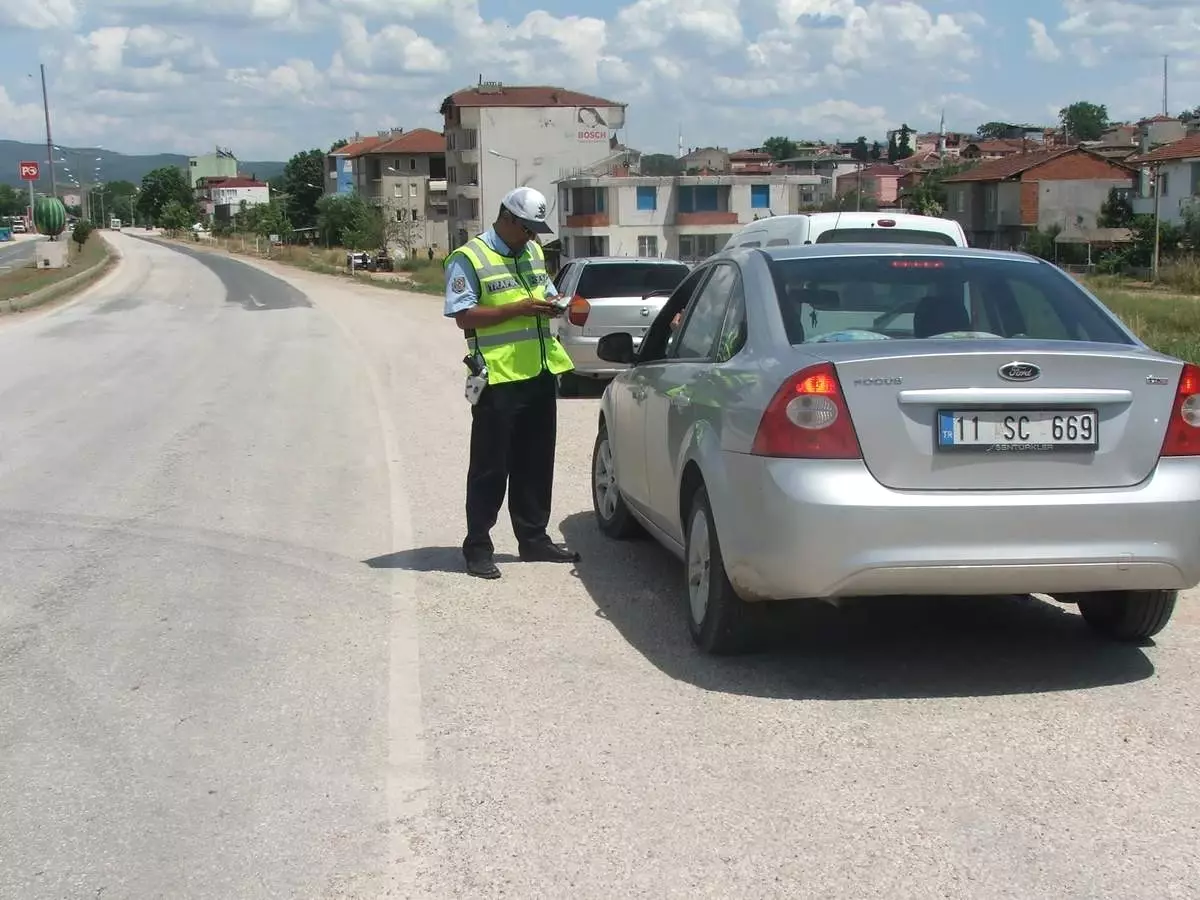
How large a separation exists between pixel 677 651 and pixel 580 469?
17.4ft

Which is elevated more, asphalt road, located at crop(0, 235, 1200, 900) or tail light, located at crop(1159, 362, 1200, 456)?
tail light, located at crop(1159, 362, 1200, 456)

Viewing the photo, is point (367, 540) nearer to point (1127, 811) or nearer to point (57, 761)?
point (57, 761)

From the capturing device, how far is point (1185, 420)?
200 inches

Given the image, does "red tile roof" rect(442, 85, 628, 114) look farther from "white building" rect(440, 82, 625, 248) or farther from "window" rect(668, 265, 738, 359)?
"window" rect(668, 265, 738, 359)

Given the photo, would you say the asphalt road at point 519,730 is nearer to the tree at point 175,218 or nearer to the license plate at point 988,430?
the license plate at point 988,430

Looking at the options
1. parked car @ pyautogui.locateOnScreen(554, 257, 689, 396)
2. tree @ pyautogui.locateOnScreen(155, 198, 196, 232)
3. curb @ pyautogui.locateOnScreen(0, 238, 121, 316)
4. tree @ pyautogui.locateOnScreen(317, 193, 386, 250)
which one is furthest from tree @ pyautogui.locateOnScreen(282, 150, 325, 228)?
parked car @ pyautogui.locateOnScreen(554, 257, 689, 396)

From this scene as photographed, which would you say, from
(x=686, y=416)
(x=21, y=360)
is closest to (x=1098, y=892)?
(x=686, y=416)

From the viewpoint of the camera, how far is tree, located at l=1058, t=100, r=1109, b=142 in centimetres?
18354

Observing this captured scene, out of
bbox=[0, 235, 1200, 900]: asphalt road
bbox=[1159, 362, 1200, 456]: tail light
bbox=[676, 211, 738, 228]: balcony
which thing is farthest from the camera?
bbox=[676, 211, 738, 228]: balcony

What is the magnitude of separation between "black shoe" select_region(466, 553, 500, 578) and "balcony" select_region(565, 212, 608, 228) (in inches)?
3050

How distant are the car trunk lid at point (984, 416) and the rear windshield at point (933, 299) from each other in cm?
62

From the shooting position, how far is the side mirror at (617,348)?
730 cm

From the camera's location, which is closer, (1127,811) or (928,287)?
(1127,811)

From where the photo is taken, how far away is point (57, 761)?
15.2ft
